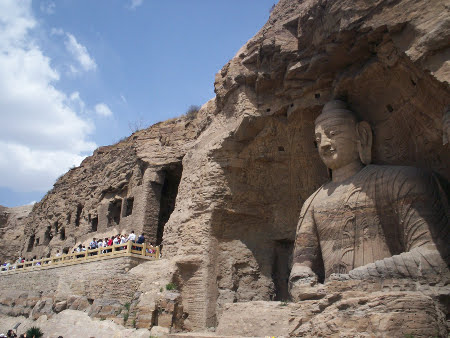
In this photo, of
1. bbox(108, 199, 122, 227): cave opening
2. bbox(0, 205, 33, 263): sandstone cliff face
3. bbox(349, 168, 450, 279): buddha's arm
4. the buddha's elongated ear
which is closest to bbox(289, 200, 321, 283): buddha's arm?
the buddha's elongated ear

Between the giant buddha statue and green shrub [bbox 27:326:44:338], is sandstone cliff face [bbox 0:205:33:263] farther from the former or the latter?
the giant buddha statue

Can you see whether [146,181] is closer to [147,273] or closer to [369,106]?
[147,273]

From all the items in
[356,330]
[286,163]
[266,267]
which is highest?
[286,163]

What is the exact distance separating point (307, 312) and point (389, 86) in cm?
428

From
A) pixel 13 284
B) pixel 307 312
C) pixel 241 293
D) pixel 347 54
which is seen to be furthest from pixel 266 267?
pixel 13 284

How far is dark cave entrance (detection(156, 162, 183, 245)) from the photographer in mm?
16172

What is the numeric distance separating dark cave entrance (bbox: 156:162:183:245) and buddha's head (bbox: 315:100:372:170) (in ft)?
27.5

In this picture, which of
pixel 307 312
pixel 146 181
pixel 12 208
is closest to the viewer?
pixel 307 312

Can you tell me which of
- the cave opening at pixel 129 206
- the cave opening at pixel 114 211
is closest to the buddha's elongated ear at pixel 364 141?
the cave opening at pixel 129 206

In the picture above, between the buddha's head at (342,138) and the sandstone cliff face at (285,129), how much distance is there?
32cm

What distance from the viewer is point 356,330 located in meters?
5.29

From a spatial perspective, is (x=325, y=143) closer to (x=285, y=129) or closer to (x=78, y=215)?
(x=285, y=129)

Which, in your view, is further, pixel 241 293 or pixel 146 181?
pixel 146 181

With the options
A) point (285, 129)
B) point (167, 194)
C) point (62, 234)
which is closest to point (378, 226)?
point (285, 129)
